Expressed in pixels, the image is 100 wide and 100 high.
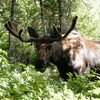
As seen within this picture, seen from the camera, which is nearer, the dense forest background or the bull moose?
the dense forest background

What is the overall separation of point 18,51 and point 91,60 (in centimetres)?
834

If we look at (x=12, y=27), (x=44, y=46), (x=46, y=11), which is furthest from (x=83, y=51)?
(x=46, y=11)

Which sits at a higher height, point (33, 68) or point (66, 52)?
point (66, 52)

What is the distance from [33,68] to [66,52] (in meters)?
1.37

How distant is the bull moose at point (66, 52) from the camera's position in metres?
6.77

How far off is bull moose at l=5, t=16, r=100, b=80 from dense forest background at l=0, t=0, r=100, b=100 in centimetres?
41

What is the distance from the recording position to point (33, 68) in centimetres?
605

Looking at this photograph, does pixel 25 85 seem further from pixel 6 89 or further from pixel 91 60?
pixel 91 60

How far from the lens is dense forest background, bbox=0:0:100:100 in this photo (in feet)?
11.2

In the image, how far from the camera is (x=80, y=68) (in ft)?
22.2

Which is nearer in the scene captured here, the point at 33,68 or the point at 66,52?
the point at 33,68

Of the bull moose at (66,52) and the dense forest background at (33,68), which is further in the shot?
the bull moose at (66,52)

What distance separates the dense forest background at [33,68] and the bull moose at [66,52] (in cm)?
41

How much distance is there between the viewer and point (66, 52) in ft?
23.0
